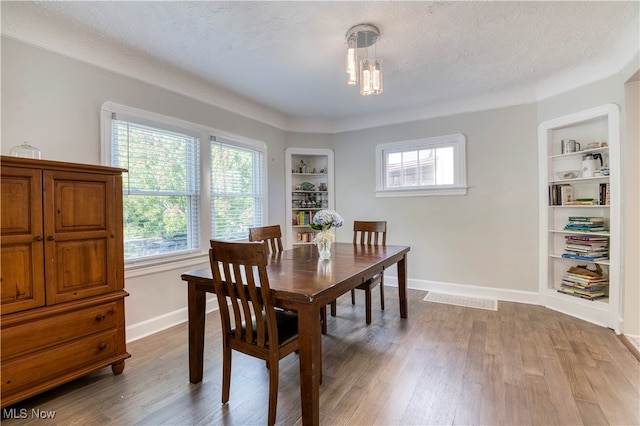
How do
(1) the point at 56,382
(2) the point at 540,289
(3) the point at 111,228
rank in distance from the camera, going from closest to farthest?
(1) the point at 56,382 < (3) the point at 111,228 < (2) the point at 540,289

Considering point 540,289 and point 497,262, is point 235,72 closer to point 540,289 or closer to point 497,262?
point 497,262

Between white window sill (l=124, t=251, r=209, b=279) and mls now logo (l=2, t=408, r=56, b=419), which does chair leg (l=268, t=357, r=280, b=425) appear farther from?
white window sill (l=124, t=251, r=209, b=279)

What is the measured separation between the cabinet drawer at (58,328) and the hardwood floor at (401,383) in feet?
1.19

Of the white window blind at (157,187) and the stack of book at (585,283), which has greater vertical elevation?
the white window blind at (157,187)

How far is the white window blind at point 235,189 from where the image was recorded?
355 cm

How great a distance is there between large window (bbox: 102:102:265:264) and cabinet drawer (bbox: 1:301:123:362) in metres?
0.70

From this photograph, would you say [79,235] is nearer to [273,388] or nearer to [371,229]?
[273,388]

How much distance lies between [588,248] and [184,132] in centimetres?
438

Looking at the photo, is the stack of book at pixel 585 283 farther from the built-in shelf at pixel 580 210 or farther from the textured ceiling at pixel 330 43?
the textured ceiling at pixel 330 43

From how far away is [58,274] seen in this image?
1.84 metres

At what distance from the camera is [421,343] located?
255 centimetres

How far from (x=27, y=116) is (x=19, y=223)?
910 mm

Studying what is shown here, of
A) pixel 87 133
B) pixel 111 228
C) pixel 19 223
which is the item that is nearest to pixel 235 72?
pixel 87 133

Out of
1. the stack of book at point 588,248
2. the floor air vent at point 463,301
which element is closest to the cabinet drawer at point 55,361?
the floor air vent at point 463,301
